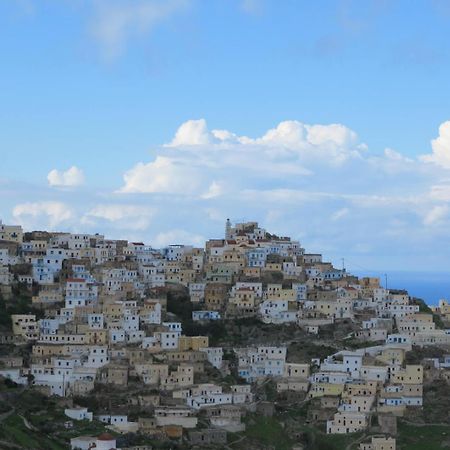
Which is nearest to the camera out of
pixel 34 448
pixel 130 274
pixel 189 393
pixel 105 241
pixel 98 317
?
pixel 34 448

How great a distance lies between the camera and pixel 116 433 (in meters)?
63.6

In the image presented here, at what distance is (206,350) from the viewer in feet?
240

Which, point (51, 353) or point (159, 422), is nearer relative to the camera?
point (159, 422)

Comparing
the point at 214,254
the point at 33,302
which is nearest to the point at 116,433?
the point at 33,302

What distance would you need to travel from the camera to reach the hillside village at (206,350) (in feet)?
215

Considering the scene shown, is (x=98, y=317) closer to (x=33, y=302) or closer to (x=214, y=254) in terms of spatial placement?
(x=33, y=302)

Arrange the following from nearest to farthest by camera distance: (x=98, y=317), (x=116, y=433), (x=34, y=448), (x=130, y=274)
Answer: (x=34, y=448) → (x=116, y=433) → (x=98, y=317) → (x=130, y=274)

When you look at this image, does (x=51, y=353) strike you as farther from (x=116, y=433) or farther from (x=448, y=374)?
(x=448, y=374)

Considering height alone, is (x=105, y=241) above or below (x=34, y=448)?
above

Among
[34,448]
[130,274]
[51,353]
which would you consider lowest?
[34,448]

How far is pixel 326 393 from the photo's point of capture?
7025 centimetres

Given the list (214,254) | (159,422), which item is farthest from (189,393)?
(214,254)

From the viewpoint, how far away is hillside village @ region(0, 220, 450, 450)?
65.6 metres

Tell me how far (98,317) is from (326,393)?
14.1 metres
